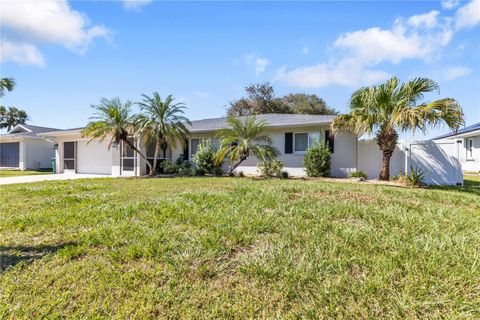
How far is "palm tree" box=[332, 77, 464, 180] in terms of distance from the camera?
9.51 metres

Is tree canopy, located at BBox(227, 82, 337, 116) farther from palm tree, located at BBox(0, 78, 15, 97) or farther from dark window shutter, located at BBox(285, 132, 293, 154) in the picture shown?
palm tree, located at BBox(0, 78, 15, 97)

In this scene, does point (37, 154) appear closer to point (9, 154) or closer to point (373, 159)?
point (9, 154)

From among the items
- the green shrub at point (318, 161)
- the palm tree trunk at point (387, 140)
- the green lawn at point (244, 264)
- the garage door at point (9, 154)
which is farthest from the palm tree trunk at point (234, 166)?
the garage door at point (9, 154)

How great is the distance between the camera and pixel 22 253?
342 cm

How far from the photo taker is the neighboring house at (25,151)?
2298cm

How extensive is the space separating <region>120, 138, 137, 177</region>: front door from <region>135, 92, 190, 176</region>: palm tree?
2976 millimetres

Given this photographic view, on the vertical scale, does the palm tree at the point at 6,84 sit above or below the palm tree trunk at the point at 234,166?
above

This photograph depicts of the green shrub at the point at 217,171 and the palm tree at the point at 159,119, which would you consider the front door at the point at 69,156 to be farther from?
the green shrub at the point at 217,171

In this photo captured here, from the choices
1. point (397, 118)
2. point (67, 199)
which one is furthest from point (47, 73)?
point (397, 118)

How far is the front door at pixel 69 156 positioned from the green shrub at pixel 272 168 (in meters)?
15.2

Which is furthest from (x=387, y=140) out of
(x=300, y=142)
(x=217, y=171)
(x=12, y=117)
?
(x=12, y=117)

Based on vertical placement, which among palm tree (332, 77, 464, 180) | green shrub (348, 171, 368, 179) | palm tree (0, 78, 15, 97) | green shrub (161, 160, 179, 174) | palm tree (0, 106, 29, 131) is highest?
palm tree (0, 106, 29, 131)

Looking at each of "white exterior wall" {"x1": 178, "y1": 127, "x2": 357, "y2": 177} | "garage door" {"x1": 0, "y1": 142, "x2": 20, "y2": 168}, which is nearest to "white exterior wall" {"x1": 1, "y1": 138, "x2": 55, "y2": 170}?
"garage door" {"x1": 0, "y1": 142, "x2": 20, "y2": 168}

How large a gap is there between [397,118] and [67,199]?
450 inches
